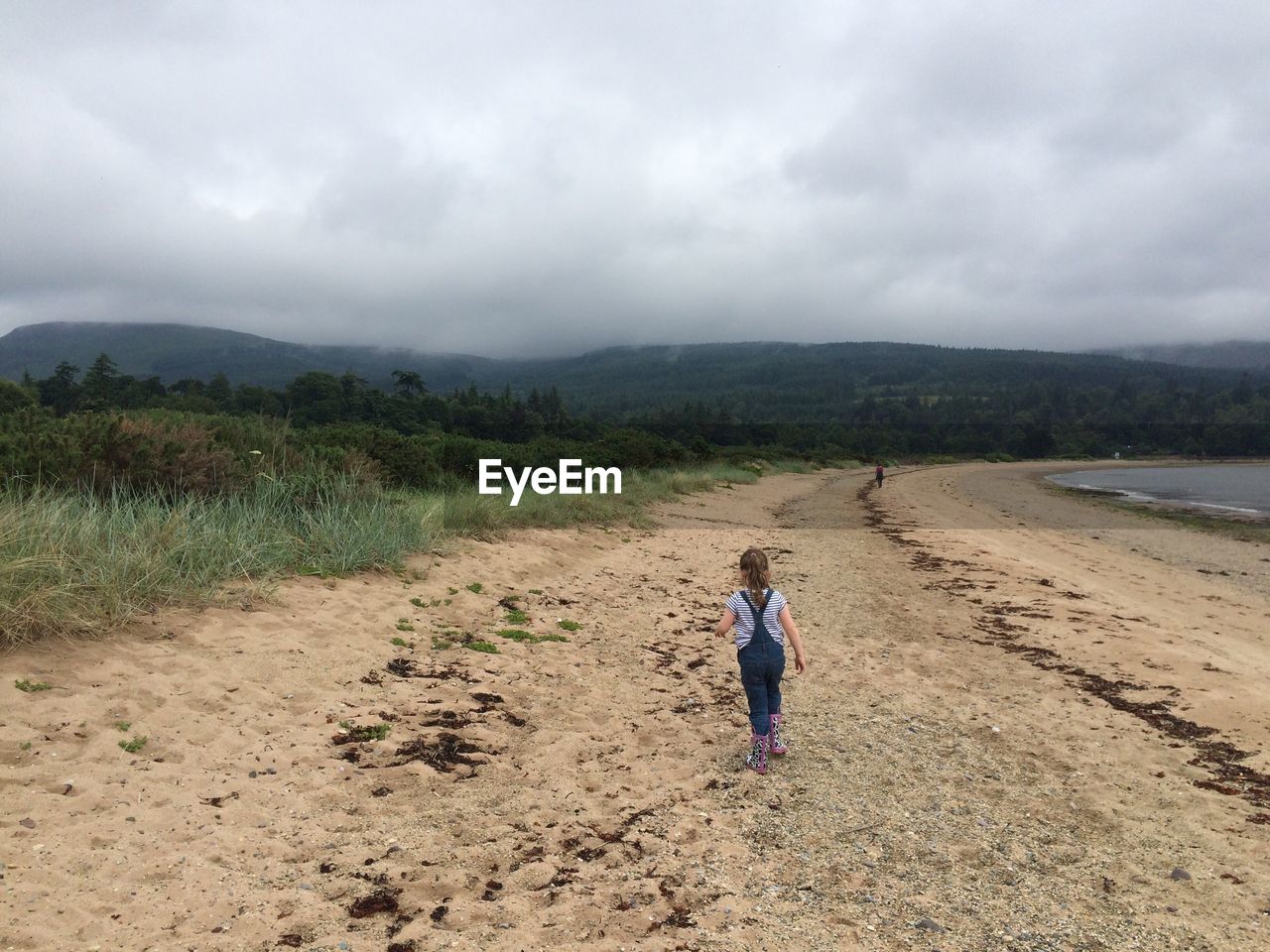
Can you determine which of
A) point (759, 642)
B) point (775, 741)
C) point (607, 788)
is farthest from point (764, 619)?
point (607, 788)

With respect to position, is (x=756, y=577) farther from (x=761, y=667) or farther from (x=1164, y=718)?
(x=1164, y=718)

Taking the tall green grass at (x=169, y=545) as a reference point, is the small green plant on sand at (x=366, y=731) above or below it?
below

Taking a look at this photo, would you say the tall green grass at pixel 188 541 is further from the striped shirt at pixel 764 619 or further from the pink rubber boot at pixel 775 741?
the pink rubber boot at pixel 775 741

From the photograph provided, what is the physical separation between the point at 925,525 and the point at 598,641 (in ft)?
50.6

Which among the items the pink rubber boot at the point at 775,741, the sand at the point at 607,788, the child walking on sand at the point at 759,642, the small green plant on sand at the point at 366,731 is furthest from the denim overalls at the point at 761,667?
the small green plant on sand at the point at 366,731

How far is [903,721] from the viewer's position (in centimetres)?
575

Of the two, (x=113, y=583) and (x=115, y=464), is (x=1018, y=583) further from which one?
(x=115, y=464)

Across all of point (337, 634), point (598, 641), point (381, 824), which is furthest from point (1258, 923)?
point (337, 634)

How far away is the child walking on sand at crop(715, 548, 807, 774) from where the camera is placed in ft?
15.7

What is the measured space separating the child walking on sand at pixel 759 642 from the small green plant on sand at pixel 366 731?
2462 millimetres

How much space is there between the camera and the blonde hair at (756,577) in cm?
481

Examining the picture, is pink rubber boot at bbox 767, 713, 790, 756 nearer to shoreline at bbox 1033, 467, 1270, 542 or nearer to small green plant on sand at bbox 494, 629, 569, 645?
small green plant on sand at bbox 494, 629, 569, 645

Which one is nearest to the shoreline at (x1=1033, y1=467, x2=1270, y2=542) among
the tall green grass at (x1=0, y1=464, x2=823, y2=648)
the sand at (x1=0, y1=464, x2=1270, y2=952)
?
the sand at (x1=0, y1=464, x2=1270, y2=952)

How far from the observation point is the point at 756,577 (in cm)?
483
